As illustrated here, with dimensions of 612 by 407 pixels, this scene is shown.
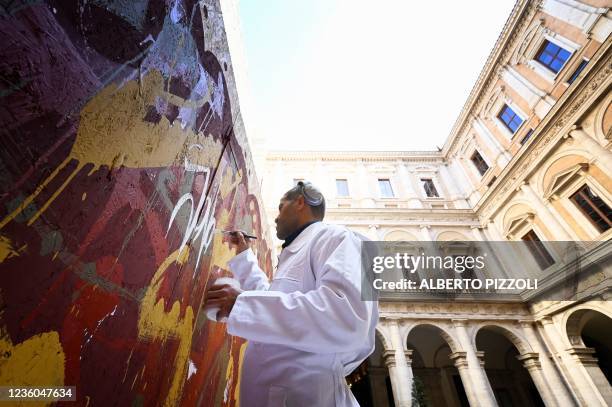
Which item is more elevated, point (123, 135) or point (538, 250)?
point (538, 250)

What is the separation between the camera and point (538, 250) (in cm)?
991

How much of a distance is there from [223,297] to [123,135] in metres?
0.77

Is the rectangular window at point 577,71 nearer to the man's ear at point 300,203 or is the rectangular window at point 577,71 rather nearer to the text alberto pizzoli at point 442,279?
the text alberto pizzoli at point 442,279

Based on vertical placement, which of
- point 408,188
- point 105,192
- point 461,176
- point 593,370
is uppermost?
point 461,176

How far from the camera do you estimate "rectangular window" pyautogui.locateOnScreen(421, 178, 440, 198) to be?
14500 mm

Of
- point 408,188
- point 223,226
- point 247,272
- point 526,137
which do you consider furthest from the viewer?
point 408,188

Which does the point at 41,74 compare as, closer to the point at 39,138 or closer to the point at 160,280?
the point at 39,138

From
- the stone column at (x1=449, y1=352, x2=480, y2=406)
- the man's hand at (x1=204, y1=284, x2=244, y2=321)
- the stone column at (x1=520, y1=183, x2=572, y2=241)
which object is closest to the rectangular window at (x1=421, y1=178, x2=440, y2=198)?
the stone column at (x1=520, y1=183, x2=572, y2=241)

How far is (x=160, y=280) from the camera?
1.25m

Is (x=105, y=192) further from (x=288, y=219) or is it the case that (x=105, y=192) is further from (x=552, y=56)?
(x=552, y=56)

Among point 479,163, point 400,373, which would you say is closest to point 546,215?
point 479,163

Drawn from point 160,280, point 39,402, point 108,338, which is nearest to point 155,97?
point 160,280

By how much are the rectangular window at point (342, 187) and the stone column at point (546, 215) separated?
25.0 ft

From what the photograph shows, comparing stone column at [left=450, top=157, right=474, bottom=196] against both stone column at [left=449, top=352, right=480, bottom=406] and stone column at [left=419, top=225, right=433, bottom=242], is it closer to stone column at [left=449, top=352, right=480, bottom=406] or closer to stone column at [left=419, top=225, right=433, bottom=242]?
stone column at [left=419, top=225, right=433, bottom=242]
